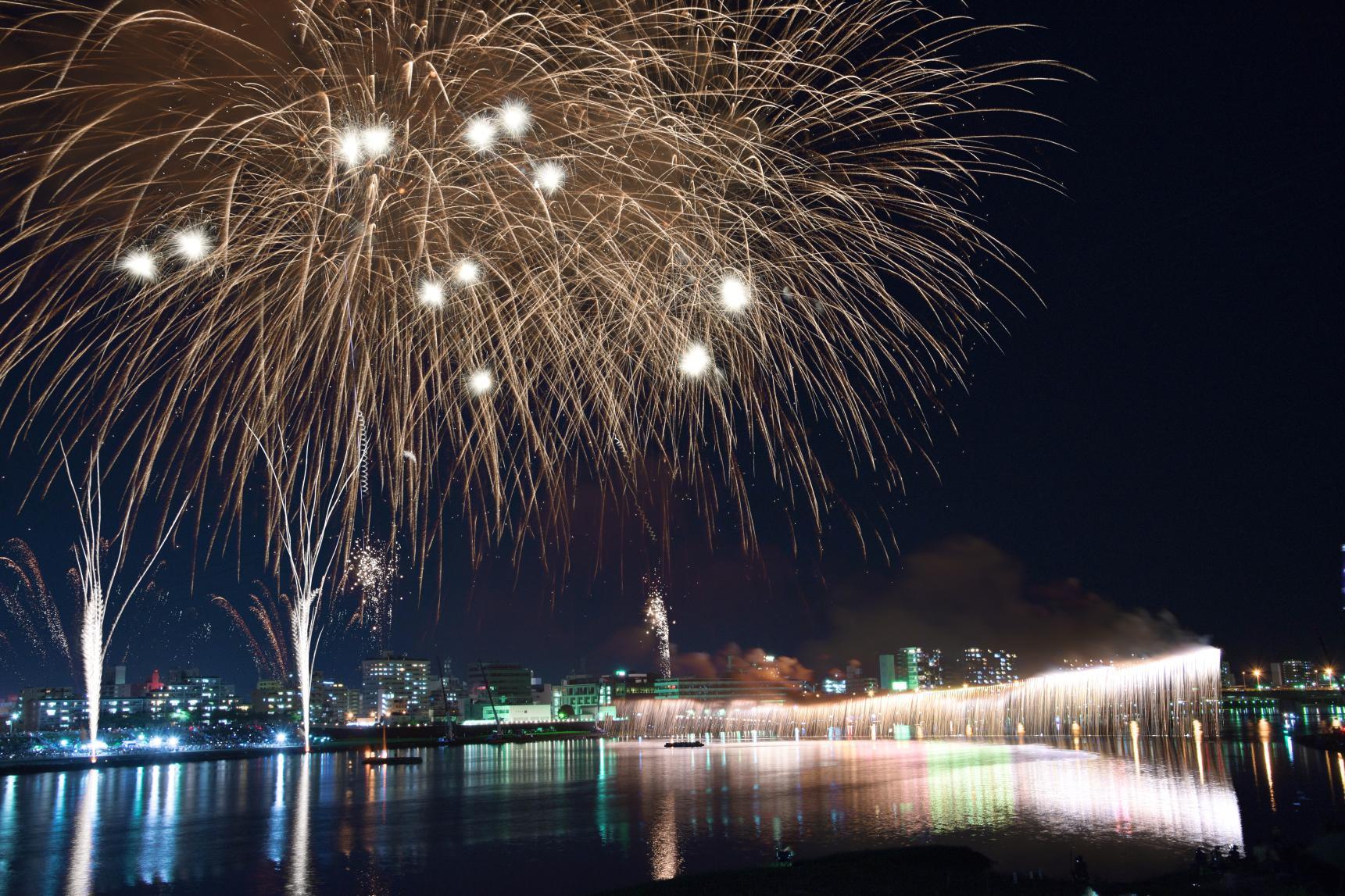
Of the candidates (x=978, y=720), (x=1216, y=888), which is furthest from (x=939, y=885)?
(x=978, y=720)

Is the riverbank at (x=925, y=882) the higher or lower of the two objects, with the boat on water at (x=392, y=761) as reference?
higher

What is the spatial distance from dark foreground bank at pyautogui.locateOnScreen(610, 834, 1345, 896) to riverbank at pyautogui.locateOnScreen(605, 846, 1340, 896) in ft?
0.05

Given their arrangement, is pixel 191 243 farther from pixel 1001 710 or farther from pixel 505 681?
pixel 505 681

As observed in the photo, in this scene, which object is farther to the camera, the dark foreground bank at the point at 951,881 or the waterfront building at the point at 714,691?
the waterfront building at the point at 714,691

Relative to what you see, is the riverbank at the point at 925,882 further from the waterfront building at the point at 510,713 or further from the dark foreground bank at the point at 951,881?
the waterfront building at the point at 510,713

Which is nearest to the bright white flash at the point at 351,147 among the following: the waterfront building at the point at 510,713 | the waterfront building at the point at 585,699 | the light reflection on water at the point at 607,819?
the light reflection on water at the point at 607,819

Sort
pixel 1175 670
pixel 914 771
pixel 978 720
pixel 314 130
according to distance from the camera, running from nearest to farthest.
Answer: pixel 314 130 → pixel 914 771 → pixel 1175 670 → pixel 978 720

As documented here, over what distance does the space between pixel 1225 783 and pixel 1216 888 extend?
999 inches

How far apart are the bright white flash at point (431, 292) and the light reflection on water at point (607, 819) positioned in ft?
40.7

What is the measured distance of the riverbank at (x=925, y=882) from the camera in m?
17.5

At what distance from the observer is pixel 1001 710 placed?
112125 mm

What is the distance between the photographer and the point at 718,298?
18.9 meters

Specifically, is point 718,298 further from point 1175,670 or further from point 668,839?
point 1175,670

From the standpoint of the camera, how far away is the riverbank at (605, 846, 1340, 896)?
688 inches
